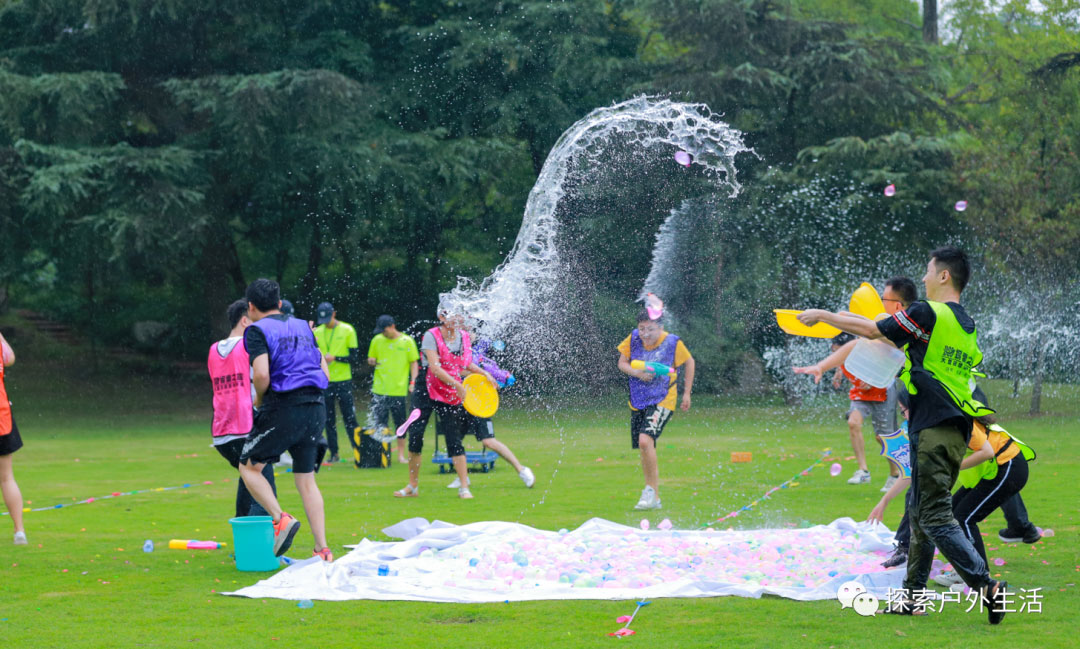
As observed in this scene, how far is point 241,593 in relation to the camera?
645 cm

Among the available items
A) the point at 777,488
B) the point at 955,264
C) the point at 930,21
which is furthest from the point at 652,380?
the point at 930,21

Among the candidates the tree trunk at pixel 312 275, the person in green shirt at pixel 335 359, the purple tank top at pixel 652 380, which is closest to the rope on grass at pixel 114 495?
the person in green shirt at pixel 335 359

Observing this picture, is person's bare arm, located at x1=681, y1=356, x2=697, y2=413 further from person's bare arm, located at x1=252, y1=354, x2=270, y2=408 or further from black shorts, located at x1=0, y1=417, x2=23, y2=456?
black shorts, located at x1=0, y1=417, x2=23, y2=456

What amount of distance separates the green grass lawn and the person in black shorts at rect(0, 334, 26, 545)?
259 millimetres

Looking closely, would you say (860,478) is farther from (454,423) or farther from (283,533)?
(283,533)

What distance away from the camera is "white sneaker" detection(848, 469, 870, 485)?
36.9 feet

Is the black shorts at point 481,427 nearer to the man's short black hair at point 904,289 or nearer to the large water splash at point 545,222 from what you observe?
the large water splash at point 545,222

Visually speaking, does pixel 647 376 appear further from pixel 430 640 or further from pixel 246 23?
pixel 246 23

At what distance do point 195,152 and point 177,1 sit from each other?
3343 mm

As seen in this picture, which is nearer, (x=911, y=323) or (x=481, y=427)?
(x=911, y=323)

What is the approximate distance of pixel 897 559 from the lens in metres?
6.74

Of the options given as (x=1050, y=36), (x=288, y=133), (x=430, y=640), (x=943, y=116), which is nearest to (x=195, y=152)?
(x=288, y=133)

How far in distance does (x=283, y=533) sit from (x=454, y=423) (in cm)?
363

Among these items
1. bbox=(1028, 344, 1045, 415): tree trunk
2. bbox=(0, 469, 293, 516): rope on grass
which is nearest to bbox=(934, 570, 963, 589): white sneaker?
bbox=(0, 469, 293, 516): rope on grass
